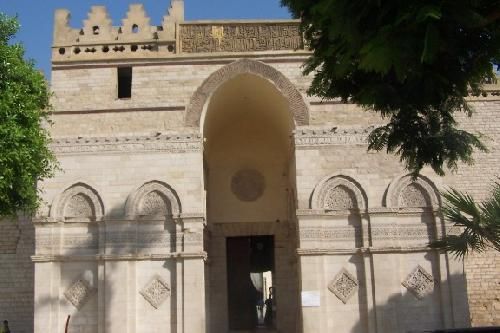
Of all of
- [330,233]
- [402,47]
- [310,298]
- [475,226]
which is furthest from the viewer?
[330,233]

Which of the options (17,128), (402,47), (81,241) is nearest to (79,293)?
(81,241)

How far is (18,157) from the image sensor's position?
934cm

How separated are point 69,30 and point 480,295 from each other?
10782mm

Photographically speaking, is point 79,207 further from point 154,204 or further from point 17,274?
point 17,274

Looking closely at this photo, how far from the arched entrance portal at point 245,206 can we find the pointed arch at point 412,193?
2599 mm

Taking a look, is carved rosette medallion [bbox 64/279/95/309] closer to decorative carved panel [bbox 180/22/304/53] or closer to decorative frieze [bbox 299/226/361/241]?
decorative frieze [bbox 299/226/361/241]

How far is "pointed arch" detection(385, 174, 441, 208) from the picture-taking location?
12156mm

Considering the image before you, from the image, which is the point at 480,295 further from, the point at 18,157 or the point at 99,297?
the point at 18,157

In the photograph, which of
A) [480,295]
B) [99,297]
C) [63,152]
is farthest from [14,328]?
[480,295]

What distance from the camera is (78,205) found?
Result: 40.1 ft

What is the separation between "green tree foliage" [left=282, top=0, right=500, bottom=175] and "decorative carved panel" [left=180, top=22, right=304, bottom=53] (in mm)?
7832

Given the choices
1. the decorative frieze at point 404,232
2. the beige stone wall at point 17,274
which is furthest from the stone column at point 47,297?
the decorative frieze at point 404,232

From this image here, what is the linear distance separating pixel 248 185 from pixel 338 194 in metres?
3.67

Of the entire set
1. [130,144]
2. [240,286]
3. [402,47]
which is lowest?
[240,286]
